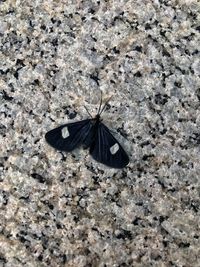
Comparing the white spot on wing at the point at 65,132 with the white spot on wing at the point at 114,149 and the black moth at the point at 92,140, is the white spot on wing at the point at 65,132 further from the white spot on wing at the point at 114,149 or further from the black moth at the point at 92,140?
the white spot on wing at the point at 114,149

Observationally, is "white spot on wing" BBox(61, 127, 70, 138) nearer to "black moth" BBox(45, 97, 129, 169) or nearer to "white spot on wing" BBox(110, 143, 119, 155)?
"black moth" BBox(45, 97, 129, 169)

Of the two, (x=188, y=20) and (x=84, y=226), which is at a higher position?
(x=188, y=20)

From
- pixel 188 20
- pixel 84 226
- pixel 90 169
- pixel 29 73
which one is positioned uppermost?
pixel 188 20

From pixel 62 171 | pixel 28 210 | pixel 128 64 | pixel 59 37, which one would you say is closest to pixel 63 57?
pixel 59 37

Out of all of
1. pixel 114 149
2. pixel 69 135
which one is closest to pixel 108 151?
pixel 114 149

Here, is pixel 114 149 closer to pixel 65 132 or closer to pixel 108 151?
pixel 108 151

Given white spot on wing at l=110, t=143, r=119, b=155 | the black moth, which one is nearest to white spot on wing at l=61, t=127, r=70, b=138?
the black moth

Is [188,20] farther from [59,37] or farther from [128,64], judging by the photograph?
[59,37]
